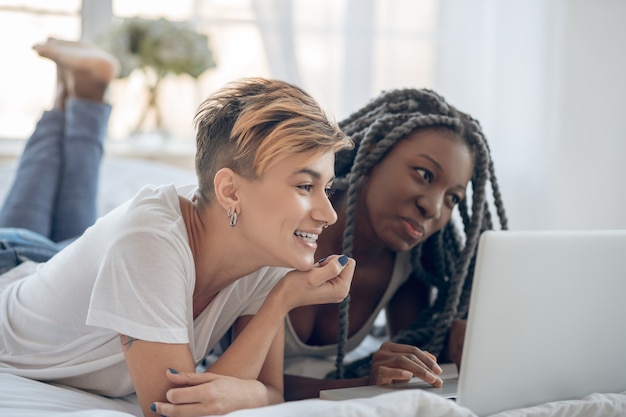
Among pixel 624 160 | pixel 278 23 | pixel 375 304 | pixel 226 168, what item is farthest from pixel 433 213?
pixel 624 160

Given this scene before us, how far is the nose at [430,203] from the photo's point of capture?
54.4 inches

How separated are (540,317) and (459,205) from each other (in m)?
0.64

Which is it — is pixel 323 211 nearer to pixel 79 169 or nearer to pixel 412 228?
pixel 412 228

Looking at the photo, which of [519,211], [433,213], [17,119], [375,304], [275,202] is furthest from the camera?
[519,211]

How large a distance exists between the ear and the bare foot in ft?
3.54

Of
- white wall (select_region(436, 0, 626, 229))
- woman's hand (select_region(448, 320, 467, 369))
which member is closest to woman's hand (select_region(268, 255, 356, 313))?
woman's hand (select_region(448, 320, 467, 369))

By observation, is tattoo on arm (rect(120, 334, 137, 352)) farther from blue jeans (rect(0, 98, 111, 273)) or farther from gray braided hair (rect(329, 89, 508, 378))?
blue jeans (rect(0, 98, 111, 273))

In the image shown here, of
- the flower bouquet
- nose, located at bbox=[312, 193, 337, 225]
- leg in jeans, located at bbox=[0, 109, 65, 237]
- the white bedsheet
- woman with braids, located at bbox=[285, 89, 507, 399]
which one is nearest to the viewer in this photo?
the white bedsheet

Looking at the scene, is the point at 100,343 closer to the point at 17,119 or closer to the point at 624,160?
the point at 17,119

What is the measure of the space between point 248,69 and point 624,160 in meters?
1.34

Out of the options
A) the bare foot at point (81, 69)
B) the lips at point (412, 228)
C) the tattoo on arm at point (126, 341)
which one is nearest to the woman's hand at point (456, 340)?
the lips at point (412, 228)

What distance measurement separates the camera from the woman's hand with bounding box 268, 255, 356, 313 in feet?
3.68

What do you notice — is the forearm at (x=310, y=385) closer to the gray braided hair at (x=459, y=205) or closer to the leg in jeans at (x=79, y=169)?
the gray braided hair at (x=459, y=205)

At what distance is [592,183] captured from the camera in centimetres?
277
